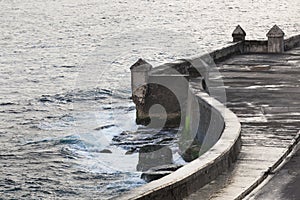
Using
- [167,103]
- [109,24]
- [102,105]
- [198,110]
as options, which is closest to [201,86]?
[167,103]

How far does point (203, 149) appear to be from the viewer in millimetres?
19375

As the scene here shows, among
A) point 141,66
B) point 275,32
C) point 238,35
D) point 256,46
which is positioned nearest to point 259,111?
point 141,66

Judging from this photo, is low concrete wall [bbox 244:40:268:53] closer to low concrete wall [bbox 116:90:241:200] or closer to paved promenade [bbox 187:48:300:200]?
paved promenade [bbox 187:48:300:200]

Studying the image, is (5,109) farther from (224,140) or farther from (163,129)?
(224,140)

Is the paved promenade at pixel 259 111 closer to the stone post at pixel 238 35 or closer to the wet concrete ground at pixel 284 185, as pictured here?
the wet concrete ground at pixel 284 185

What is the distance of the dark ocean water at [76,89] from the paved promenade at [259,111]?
11.8 ft

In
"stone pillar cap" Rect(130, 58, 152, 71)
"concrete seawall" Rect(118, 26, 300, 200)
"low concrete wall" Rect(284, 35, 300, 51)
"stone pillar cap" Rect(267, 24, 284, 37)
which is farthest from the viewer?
"low concrete wall" Rect(284, 35, 300, 51)

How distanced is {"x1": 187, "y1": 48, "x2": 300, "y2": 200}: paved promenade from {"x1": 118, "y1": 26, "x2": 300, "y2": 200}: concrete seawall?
204 mm

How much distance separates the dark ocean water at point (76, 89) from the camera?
23672 mm

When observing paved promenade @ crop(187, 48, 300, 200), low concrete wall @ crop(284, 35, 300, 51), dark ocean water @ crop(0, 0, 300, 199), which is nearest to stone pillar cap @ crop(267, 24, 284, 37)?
low concrete wall @ crop(284, 35, 300, 51)

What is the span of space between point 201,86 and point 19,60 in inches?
1455

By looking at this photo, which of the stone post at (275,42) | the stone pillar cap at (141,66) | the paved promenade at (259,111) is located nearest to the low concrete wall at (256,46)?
the stone post at (275,42)

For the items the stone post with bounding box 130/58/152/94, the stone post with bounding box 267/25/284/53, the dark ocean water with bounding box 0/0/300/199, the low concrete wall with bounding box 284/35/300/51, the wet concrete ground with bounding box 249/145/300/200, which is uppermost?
the stone post with bounding box 130/58/152/94

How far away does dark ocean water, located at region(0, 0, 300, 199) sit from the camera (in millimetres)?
23672
